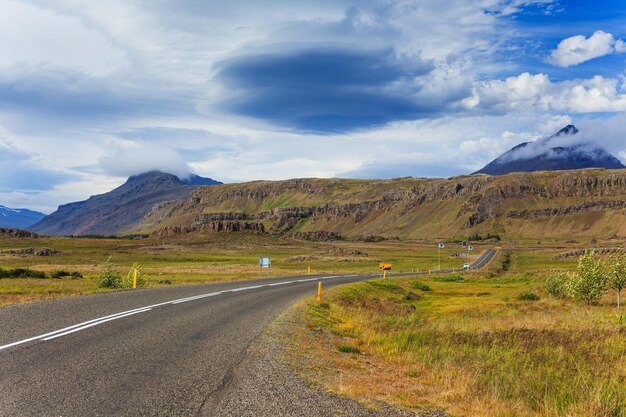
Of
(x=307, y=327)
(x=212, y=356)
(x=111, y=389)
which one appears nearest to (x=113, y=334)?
(x=212, y=356)

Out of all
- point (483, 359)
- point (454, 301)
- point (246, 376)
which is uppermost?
point (246, 376)

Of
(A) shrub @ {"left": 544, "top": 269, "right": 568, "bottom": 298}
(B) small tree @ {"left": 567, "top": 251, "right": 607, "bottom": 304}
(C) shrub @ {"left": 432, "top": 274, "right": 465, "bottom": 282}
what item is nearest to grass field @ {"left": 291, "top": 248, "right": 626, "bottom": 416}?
(B) small tree @ {"left": 567, "top": 251, "right": 607, "bottom": 304}

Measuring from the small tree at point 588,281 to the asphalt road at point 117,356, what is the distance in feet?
113

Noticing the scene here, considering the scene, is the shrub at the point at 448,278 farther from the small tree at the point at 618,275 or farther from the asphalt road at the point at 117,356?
the asphalt road at the point at 117,356

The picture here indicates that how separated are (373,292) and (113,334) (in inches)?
1209

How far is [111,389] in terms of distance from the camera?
826 cm

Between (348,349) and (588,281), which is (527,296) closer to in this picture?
(588,281)

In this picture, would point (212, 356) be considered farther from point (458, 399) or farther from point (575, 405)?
point (575, 405)

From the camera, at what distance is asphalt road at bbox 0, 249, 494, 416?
25.0ft

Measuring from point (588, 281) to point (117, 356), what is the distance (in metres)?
43.2

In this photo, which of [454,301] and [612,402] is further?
[454,301]

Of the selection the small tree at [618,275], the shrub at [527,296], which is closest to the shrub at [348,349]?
the small tree at [618,275]

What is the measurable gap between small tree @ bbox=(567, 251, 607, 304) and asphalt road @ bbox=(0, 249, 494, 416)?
34387mm

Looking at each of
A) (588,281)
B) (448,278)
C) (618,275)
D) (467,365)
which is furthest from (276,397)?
(448,278)
